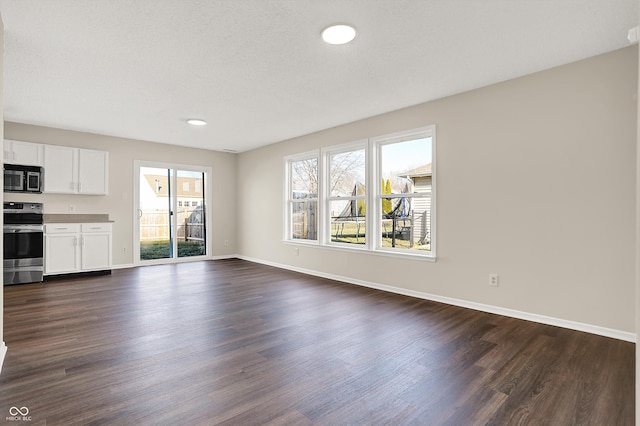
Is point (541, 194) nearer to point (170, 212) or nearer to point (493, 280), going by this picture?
point (493, 280)

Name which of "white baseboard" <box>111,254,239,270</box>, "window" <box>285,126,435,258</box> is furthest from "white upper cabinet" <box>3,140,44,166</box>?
"window" <box>285,126,435,258</box>

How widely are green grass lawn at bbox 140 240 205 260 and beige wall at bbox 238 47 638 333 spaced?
4573mm

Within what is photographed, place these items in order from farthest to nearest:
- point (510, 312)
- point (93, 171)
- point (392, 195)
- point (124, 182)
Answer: point (124, 182) → point (93, 171) → point (392, 195) → point (510, 312)

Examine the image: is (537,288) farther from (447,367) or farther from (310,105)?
(310,105)

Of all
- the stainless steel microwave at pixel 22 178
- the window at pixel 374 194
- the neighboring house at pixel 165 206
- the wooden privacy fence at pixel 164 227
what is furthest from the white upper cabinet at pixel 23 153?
the window at pixel 374 194

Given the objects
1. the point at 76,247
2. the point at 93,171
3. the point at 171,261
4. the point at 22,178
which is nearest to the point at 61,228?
the point at 76,247

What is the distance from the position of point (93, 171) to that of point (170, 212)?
5.10 ft

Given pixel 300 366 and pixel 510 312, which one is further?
pixel 510 312

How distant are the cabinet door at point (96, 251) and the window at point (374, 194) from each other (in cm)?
327

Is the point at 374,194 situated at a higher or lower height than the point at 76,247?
higher

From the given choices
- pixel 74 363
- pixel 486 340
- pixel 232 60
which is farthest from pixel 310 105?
pixel 74 363

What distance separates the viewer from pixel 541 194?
3145 mm

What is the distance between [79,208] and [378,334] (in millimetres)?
Result: 5562

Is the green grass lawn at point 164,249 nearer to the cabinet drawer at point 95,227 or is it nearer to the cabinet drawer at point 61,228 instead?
the cabinet drawer at point 95,227
